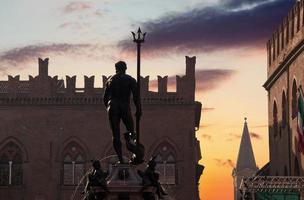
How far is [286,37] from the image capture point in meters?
38.7

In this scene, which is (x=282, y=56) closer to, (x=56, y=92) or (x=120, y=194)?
(x=56, y=92)

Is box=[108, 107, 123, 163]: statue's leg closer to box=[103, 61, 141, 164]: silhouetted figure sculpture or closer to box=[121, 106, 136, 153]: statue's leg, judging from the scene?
box=[103, 61, 141, 164]: silhouetted figure sculpture

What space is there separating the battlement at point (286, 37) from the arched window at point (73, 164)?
10408 millimetres

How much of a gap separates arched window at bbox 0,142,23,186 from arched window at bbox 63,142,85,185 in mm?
2249

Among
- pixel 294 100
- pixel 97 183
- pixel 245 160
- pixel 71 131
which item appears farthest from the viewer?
pixel 245 160

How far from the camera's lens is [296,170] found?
36.3 metres

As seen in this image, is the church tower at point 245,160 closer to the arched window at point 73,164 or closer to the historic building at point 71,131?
the historic building at point 71,131

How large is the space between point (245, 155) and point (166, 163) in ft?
209

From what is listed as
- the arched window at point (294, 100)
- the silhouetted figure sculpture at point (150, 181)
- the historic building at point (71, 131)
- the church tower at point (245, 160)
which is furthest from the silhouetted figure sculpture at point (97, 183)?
the church tower at point (245, 160)

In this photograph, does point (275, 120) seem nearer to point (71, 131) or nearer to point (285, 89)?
point (285, 89)

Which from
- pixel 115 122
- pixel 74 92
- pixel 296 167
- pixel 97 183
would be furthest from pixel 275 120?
pixel 97 183

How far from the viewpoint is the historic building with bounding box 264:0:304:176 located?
35.6 metres

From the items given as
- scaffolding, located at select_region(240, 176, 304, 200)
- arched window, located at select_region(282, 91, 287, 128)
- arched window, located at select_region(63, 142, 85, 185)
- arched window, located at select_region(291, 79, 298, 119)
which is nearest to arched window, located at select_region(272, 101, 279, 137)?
arched window, located at select_region(282, 91, 287, 128)

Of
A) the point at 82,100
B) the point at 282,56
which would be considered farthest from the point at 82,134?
the point at 282,56
